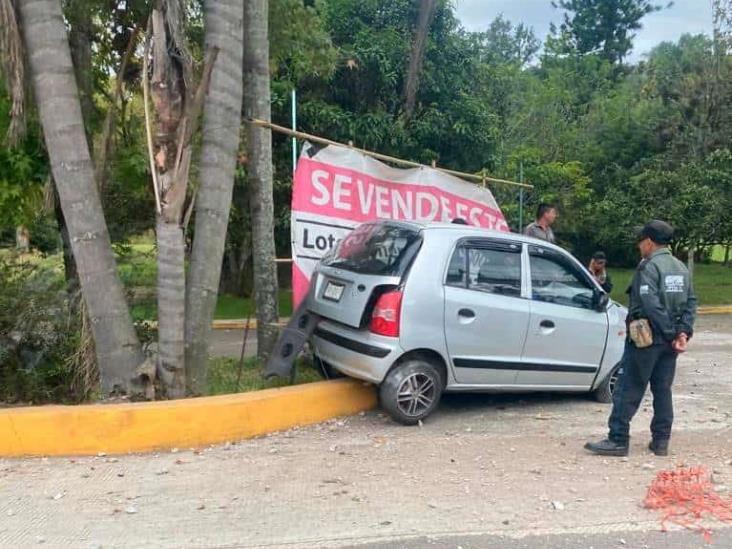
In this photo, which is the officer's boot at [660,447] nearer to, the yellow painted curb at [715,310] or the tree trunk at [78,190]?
the tree trunk at [78,190]

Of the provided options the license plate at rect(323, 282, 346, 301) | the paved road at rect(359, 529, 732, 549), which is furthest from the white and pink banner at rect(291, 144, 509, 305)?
the paved road at rect(359, 529, 732, 549)

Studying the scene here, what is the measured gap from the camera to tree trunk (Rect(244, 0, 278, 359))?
7680 mm

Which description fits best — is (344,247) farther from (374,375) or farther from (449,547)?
(449,547)

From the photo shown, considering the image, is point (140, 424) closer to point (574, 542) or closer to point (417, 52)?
point (574, 542)

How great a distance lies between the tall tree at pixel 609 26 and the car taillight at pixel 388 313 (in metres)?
54.8

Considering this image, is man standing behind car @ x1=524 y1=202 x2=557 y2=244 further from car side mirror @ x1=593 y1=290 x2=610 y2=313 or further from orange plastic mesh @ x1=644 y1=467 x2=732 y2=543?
orange plastic mesh @ x1=644 y1=467 x2=732 y2=543

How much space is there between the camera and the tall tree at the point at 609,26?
56.2 metres

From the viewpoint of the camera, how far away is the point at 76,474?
5121 mm

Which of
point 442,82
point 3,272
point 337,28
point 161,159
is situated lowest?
point 3,272

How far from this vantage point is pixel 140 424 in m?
5.59

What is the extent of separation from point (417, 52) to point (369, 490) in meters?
10.5

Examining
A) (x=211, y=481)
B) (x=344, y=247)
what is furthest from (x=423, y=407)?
(x=211, y=481)

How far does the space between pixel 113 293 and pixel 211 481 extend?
1948 mm

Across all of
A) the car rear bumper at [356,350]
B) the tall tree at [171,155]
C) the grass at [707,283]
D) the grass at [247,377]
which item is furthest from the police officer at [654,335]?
the grass at [707,283]
